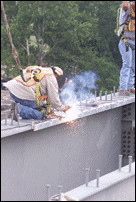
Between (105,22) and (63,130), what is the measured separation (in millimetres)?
35889

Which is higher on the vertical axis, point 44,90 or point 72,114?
point 44,90

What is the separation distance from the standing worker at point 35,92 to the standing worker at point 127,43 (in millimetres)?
3204

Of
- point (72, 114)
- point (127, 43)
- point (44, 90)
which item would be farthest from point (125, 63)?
point (44, 90)

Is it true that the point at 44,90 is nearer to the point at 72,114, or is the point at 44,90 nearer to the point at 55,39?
the point at 72,114

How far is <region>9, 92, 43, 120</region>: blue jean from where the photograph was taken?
28.4ft

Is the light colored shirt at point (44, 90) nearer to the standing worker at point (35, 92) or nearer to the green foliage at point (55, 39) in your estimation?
the standing worker at point (35, 92)

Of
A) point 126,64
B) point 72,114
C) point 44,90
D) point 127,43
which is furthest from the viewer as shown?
point 126,64

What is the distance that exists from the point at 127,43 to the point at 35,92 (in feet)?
12.6

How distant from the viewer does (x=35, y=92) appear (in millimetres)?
8719

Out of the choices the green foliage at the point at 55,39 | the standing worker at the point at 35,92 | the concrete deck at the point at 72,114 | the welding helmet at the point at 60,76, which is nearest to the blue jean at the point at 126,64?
the concrete deck at the point at 72,114

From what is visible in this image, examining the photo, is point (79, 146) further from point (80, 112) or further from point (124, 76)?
point (124, 76)


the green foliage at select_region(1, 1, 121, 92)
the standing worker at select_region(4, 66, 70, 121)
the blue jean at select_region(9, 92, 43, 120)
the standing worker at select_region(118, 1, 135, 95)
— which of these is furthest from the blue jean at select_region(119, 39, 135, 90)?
the green foliage at select_region(1, 1, 121, 92)

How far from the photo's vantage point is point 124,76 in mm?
12000

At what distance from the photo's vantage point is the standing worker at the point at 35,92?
857 cm
